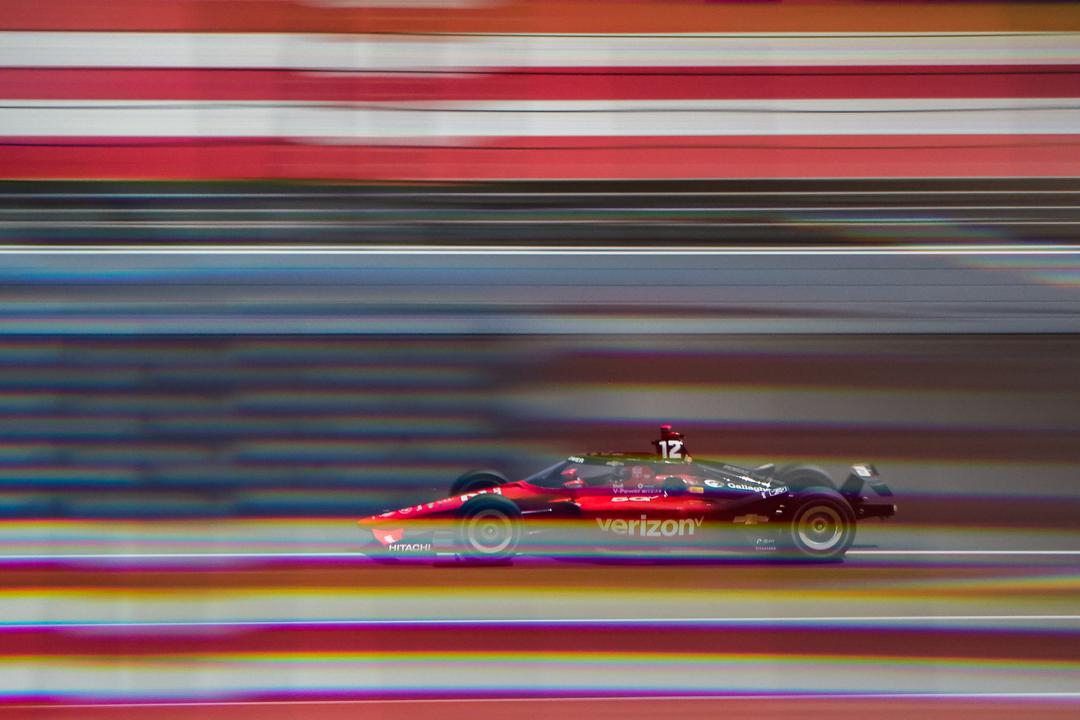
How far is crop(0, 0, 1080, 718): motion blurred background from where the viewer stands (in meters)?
4.39

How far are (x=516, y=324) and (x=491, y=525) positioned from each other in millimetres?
1198

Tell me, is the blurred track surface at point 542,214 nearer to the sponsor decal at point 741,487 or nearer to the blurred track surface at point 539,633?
the sponsor decal at point 741,487

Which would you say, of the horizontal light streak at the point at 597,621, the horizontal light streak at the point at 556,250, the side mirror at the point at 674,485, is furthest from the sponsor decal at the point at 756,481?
the horizontal light streak at the point at 556,250

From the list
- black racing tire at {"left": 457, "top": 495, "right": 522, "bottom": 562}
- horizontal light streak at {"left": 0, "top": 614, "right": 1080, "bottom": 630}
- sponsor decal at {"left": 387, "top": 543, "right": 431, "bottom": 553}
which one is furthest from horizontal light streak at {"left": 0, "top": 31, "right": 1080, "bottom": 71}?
horizontal light streak at {"left": 0, "top": 614, "right": 1080, "bottom": 630}

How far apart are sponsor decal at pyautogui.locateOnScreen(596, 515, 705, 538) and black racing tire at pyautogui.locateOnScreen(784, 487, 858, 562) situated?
53cm

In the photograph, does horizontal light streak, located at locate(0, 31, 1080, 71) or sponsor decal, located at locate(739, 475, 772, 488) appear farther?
horizontal light streak, located at locate(0, 31, 1080, 71)

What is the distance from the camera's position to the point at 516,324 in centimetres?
572

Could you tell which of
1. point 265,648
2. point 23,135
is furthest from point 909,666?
point 23,135

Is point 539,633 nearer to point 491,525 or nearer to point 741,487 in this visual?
point 491,525

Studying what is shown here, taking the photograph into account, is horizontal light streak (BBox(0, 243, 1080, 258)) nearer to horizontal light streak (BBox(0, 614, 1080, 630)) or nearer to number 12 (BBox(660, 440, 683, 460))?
number 12 (BBox(660, 440, 683, 460))

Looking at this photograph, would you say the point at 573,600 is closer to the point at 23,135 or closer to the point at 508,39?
the point at 508,39

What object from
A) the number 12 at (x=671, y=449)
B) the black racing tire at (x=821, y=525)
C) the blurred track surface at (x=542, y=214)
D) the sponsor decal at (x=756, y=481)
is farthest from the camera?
the blurred track surface at (x=542, y=214)

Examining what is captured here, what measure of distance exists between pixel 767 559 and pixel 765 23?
4.32 meters

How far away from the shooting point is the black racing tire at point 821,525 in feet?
17.3
